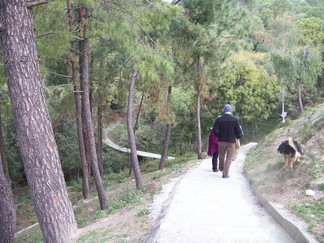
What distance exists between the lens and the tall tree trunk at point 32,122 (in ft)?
21.0

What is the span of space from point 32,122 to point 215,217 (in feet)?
11.6

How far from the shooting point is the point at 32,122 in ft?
21.4

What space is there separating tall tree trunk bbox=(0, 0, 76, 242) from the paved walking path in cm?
187

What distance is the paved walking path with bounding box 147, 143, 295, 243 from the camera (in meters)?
5.59

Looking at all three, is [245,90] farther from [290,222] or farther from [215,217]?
[290,222]

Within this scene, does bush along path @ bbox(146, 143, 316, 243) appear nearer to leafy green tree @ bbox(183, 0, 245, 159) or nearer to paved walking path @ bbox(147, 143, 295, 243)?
paved walking path @ bbox(147, 143, 295, 243)

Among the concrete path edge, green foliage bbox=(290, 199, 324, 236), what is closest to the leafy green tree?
the concrete path edge

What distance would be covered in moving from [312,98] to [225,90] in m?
9.48

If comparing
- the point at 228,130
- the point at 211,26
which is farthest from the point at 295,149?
the point at 211,26

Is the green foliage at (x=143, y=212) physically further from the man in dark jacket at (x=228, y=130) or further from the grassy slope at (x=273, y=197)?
the man in dark jacket at (x=228, y=130)

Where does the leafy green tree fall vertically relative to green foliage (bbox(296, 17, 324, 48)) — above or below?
below

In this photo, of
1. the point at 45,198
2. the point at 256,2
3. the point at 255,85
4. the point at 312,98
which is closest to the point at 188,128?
the point at 255,85

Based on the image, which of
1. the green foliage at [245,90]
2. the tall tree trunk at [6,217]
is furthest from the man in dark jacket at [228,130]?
the green foliage at [245,90]

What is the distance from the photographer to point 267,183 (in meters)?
8.59
